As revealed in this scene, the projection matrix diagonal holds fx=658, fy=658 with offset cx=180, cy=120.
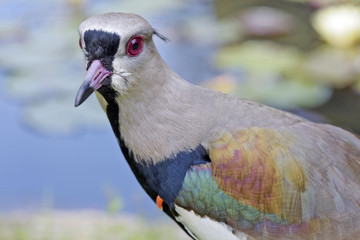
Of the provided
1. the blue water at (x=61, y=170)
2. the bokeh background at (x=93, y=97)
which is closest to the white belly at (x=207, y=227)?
the bokeh background at (x=93, y=97)

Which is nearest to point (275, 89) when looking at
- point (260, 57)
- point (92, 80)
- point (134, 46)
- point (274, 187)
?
point (260, 57)

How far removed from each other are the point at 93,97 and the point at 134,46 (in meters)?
2.00

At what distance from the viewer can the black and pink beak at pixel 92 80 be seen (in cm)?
184

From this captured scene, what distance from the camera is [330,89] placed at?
13.5ft

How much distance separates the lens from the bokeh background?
3.46 meters

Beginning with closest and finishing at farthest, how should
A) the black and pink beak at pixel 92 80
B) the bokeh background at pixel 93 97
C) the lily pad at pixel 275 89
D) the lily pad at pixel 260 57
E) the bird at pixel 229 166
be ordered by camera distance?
1. the black and pink beak at pixel 92 80
2. the bird at pixel 229 166
3. the bokeh background at pixel 93 97
4. the lily pad at pixel 275 89
5. the lily pad at pixel 260 57

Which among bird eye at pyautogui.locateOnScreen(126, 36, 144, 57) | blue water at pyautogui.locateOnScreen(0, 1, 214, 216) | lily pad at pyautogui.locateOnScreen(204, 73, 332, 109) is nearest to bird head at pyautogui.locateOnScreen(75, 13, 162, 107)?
bird eye at pyautogui.locateOnScreen(126, 36, 144, 57)

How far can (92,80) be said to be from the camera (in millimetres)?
1841

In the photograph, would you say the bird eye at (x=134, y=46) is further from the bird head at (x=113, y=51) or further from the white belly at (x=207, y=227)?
the white belly at (x=207, y=227)

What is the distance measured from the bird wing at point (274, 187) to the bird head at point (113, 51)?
0.33 metres

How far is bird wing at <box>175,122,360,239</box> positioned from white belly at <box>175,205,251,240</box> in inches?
0.7

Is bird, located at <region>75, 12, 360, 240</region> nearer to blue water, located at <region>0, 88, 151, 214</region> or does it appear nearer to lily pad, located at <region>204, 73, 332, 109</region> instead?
blue water, located at <region>0, 88, 151, 214</region>

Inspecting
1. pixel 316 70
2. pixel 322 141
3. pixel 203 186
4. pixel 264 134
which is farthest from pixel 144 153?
pixel 316 70

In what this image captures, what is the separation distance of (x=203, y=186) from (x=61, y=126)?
1.90 meters
